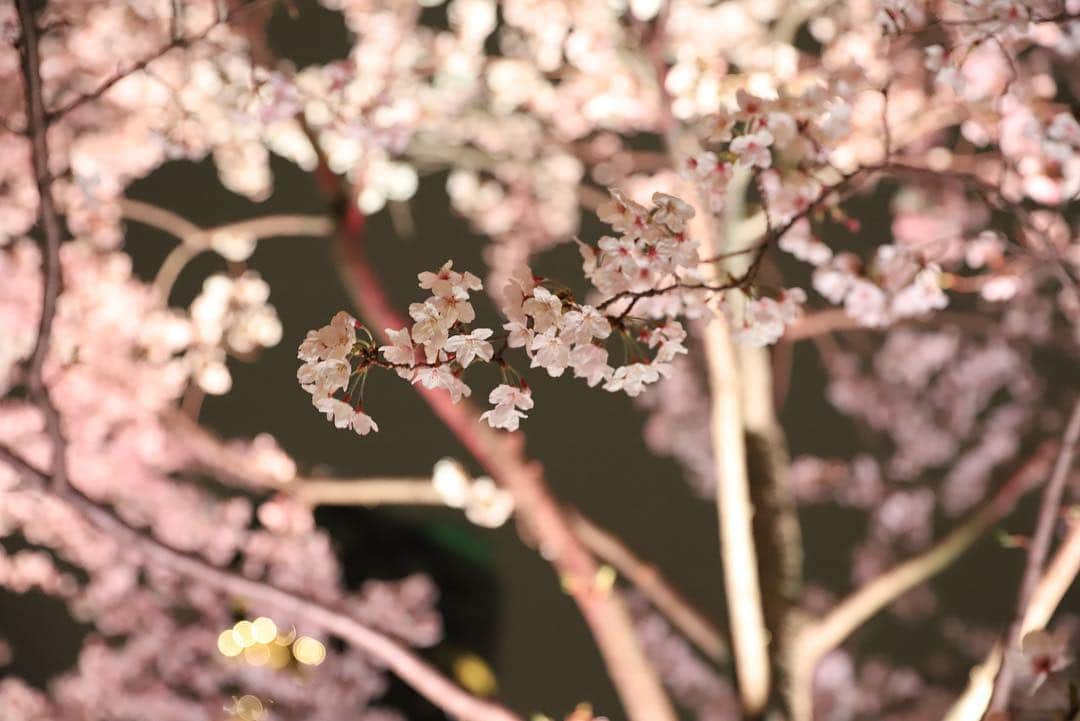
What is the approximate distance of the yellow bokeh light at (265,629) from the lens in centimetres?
609

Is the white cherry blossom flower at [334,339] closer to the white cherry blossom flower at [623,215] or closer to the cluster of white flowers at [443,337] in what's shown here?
the cluster of white flowers at [443,337]

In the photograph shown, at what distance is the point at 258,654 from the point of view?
6266mm

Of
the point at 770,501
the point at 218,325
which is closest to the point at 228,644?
the point at 218,325

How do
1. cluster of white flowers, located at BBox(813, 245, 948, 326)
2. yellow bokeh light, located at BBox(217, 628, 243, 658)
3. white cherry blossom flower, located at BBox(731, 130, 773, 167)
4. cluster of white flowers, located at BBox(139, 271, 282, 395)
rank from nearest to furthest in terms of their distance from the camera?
white cherry blossom flower, located at BBox(731, 130, 773, 167), cluster of white flowers, located at BBox(813, 245, 948, 326), cluster of white flowers, located at BBox(139, 271, 282, 395), yellow bokeh light, located at BBox(217, 628, 243, 658)

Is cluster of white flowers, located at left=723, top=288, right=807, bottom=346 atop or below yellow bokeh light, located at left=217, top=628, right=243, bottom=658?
below

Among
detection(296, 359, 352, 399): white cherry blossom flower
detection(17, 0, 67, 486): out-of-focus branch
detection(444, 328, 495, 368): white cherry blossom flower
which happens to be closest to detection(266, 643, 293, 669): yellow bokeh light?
detection(17, 0, 67, 486): out-of-focus branch

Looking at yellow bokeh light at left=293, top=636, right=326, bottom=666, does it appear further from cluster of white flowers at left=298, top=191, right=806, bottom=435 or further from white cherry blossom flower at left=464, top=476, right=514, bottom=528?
cluster of white flowers at left=298, top=191, right=806, bottom=435

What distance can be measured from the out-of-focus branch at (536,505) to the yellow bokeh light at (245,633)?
2.35m

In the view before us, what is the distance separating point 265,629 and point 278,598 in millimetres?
2643

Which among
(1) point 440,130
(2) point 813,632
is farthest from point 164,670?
(2) point 813,632

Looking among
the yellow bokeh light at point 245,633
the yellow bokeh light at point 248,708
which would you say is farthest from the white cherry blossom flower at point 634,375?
the yellow bokeh light at point 248,708

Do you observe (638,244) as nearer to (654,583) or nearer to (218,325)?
(654,583)

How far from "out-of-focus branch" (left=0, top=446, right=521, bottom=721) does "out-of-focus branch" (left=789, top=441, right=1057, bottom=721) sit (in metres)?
1.33

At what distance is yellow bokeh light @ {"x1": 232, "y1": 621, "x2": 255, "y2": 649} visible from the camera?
623 centimetres
